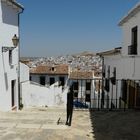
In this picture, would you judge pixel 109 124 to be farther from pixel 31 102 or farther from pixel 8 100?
pixel 31 102

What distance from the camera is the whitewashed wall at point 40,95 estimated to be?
21448 mm

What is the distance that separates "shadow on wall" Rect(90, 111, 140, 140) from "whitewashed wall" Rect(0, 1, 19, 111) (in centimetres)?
600

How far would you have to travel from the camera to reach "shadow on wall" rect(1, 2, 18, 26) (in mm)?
14508

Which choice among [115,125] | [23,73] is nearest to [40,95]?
[23,73]

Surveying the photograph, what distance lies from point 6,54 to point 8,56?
0.48m

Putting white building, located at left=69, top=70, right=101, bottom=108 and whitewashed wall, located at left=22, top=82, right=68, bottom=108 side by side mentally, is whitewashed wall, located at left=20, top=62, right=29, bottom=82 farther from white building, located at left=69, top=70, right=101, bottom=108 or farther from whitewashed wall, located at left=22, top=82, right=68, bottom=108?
white building, located at left=69, top=70, right=101, bottom=108

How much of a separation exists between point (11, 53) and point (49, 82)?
28.6 meters

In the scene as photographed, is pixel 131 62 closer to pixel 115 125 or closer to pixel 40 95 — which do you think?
pixel 115 125

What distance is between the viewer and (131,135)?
699cm

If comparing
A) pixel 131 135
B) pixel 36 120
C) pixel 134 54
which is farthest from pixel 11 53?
pixel 131 135

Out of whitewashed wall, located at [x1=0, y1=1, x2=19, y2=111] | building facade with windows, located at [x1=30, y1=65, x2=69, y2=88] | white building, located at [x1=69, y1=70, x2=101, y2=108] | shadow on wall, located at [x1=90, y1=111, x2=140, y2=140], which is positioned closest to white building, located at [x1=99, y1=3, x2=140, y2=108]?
white building, located at [x1=69, y1=70, x2=101, y2=108]

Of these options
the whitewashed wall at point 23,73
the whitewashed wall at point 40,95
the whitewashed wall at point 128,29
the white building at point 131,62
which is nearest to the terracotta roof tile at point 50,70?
the whitewashed wall at point 40,95

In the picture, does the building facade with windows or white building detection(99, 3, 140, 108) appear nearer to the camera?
white building detection(99, 3, 140, 108)

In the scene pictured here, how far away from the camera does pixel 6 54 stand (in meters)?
15.0
